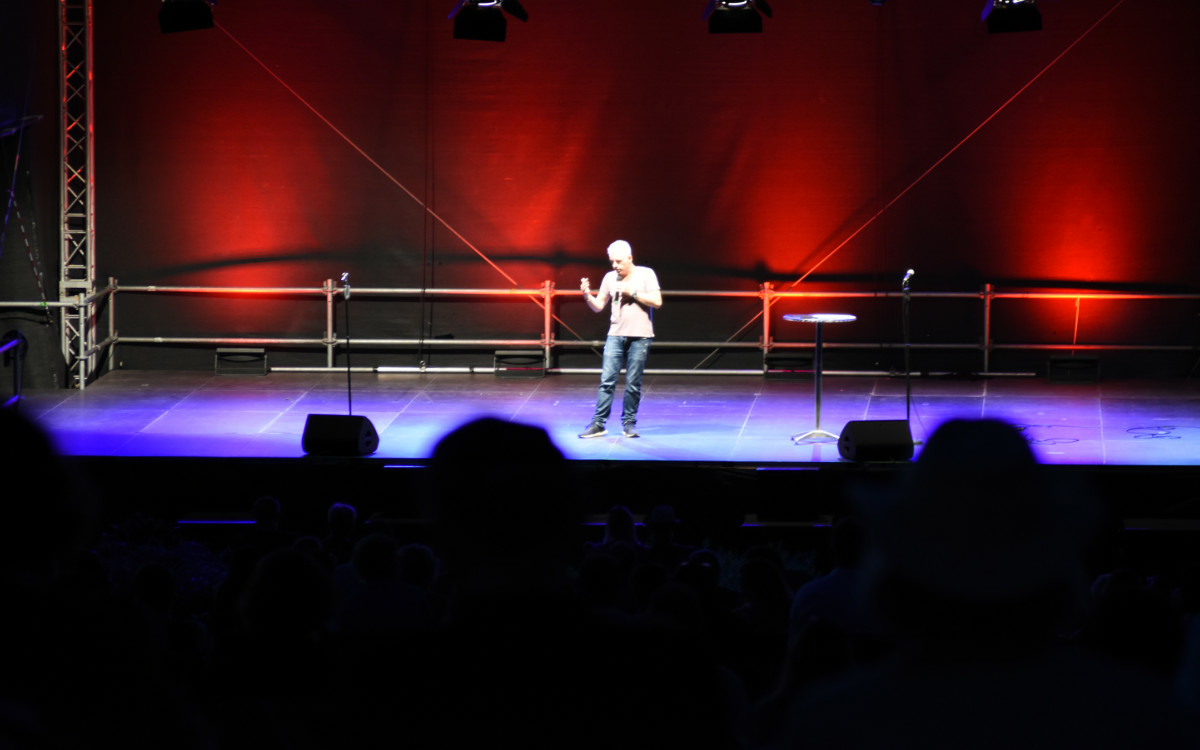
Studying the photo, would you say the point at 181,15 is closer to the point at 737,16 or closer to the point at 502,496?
the point at 737,16

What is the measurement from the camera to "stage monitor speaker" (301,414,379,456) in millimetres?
8117

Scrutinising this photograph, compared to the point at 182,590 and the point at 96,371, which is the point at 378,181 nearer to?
the point at 96,371

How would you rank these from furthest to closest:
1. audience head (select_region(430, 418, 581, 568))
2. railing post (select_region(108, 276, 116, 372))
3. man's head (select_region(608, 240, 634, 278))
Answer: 1. railing post (select_region(108, 276, 116, 372))
2. man's head (select_region(608, 240, 634, 278))
3. audience head (select_region(430, 418, 581, 568))

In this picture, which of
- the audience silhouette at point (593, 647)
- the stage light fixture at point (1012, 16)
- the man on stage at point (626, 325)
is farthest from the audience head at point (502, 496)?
the stage light fixture at point (1012, 16)

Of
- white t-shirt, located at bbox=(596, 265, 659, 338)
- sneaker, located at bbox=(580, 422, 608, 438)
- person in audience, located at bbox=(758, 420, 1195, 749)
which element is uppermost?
white t-shirt, located at bbox=(596, 265, 659, 338)

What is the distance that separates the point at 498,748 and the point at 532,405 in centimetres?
970

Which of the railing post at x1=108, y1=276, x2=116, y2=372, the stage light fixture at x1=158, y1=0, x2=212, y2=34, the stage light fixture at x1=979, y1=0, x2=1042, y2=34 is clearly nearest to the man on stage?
the stage light fixture at x1=979, y1=0, x2=1042, y2=34

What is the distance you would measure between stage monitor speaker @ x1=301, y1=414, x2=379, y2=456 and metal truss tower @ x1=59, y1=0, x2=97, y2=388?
487cm

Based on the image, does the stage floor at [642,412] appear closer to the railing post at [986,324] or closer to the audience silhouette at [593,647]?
the railing post at [986,324]

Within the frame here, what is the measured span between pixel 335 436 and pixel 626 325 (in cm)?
244

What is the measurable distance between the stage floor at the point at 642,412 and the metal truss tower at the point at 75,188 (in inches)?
19.9

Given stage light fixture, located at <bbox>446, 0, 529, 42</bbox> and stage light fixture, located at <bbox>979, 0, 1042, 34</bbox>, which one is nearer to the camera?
stage light fixture, located at <bbox>979, 0, 1042, 34</bbox>

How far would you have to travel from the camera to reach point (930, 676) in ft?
4.28

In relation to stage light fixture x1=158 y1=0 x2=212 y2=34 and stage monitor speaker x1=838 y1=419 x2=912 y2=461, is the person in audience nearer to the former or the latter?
stage monitor speaker x1=838 y1=419 x2=912 y2=461
